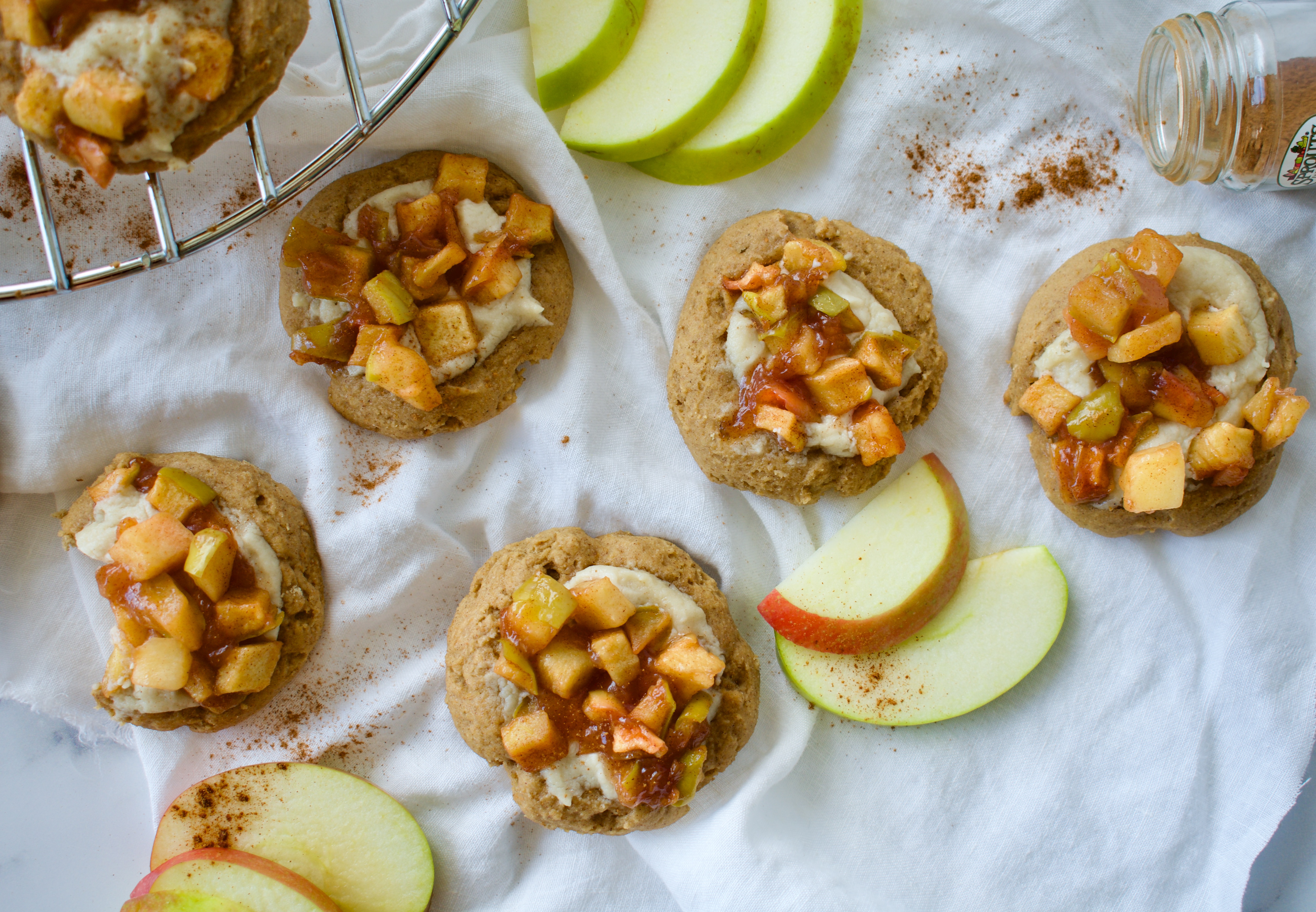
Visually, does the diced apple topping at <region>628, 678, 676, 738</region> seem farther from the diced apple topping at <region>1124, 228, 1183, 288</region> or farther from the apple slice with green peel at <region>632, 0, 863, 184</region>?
the diced apple topping at <region>1124, 228, 1183, 288</region>

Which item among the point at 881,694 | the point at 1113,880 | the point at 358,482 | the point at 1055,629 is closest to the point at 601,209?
the point at 358,482

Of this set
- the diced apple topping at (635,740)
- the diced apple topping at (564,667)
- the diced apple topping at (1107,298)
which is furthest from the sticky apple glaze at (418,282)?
the diced apple topping at (1107,298)

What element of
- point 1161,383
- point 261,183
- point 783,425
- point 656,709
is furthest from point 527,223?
point 1161,383

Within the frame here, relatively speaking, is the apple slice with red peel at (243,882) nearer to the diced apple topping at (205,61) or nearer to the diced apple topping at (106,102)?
the diced apple topping at (106,102)

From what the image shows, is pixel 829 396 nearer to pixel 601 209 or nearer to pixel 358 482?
pixel 601 209

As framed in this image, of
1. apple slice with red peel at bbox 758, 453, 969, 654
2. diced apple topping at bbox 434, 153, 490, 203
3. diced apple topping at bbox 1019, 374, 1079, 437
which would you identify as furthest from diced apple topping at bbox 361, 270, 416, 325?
diced apple topping at bbox 1019, 374, 1079, 437

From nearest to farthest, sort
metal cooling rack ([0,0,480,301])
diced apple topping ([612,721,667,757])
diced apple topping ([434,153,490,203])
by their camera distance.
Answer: metal cooling rack ([0,0,480,301])
diced apple topping ([612,721,667,757])
diced apple topping ([434,153,490,203])
